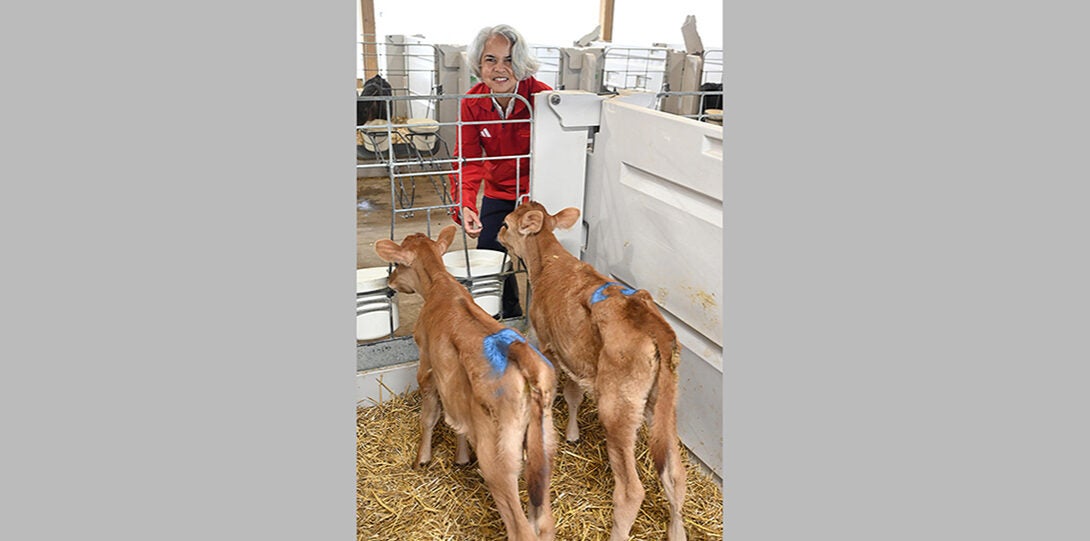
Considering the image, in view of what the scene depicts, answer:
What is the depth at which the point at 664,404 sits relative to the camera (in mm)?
2367

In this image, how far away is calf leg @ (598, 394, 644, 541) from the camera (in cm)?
237

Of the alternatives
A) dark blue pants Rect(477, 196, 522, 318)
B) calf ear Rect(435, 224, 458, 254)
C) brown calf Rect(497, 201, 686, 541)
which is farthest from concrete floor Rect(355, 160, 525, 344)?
brown calf Rect(497, 201, 686, 541)

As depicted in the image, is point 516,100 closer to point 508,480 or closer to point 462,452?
point 462,452

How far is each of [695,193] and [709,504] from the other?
3.98 ft

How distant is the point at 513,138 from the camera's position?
3.35 metres

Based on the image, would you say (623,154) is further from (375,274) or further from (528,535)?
(528,535)

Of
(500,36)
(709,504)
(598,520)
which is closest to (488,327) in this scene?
(598,520)

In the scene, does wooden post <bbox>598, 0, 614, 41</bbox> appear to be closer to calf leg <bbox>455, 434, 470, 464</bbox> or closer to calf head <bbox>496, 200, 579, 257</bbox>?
calf head <bbox>496, 200, 579, 257</bbox>

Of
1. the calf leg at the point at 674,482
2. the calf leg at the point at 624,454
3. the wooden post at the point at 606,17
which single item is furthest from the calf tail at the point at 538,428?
the wooden post at the point at 606,17

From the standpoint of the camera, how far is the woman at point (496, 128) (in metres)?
3.25

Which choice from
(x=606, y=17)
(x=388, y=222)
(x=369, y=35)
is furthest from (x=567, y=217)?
(x=606, y=17)

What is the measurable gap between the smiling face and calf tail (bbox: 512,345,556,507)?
4.98ft

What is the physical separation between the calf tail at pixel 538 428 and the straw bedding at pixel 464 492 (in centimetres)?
51

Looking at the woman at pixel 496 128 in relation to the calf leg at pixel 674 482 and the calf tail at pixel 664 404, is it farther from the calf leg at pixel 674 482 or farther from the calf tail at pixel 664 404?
the calf leg at pixel 674 482
